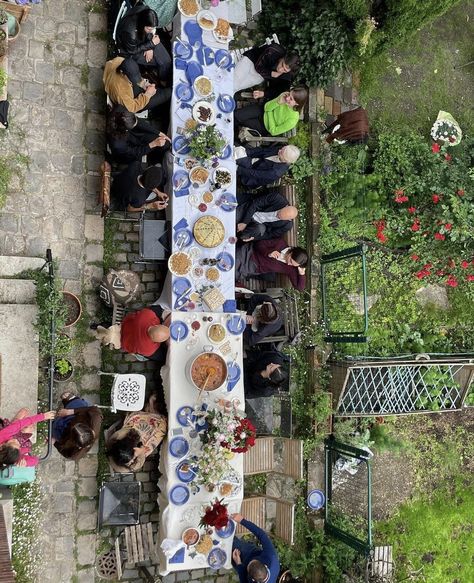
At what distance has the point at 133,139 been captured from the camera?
778 cm

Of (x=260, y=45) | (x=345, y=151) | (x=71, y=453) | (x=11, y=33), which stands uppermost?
(x=260, y=45)

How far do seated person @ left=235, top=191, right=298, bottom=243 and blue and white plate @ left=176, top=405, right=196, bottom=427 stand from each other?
2626 millimetres

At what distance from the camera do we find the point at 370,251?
983 centimetres

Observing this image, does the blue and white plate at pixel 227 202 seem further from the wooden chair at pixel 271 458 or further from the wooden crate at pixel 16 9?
the wooden crate at pixel 16 9

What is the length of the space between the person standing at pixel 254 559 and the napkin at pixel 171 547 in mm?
768

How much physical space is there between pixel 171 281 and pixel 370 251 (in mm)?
3914

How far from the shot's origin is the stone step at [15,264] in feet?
24.9

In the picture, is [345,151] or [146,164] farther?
[345,151]

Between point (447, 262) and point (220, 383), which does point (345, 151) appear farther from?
point (220, 383)

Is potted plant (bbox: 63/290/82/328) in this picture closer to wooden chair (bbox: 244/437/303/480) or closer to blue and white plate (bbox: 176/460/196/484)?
blue and white plate (bbox: 176/460/196/484)

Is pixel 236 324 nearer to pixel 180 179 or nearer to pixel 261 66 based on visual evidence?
pixel 180 179

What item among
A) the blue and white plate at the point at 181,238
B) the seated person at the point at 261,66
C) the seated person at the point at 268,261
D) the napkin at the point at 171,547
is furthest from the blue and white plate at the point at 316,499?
the seated person at the point at 261,66

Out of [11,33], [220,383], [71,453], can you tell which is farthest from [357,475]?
[11,33]

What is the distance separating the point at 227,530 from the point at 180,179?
4723 millimetres
